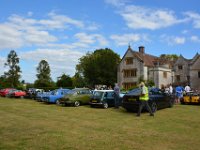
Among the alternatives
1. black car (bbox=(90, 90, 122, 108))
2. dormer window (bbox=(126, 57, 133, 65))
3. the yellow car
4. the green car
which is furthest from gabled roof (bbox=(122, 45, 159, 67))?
black car (bbox=(90, 90, 122, 108))

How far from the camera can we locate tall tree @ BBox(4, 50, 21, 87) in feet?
307

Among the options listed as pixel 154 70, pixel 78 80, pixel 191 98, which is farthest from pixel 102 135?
pixel 78 80

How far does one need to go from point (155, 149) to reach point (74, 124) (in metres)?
5.67

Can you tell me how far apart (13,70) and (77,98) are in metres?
75.4

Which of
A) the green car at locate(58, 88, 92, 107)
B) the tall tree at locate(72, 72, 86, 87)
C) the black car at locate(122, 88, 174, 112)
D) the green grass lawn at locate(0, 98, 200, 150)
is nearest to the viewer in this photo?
the green grass lawn at locate(0, 98, 200, 150)

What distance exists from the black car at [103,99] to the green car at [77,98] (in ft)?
5.11

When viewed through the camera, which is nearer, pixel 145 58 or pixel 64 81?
pixel 145 58

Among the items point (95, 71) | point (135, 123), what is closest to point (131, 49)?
point (95, 71)

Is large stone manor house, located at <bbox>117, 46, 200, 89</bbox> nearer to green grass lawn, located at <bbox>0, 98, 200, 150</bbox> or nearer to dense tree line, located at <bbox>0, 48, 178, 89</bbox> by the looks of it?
dense tree line, located at <bbox>0, 48, 178, 89</bbox>

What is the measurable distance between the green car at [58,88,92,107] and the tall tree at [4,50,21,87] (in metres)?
67.8

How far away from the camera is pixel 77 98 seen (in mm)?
25547

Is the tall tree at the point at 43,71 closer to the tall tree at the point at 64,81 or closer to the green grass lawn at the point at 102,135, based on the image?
the tall tree at the point at 64,81

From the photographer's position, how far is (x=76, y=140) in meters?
10.7

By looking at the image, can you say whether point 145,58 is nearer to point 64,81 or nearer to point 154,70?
point 154,70
